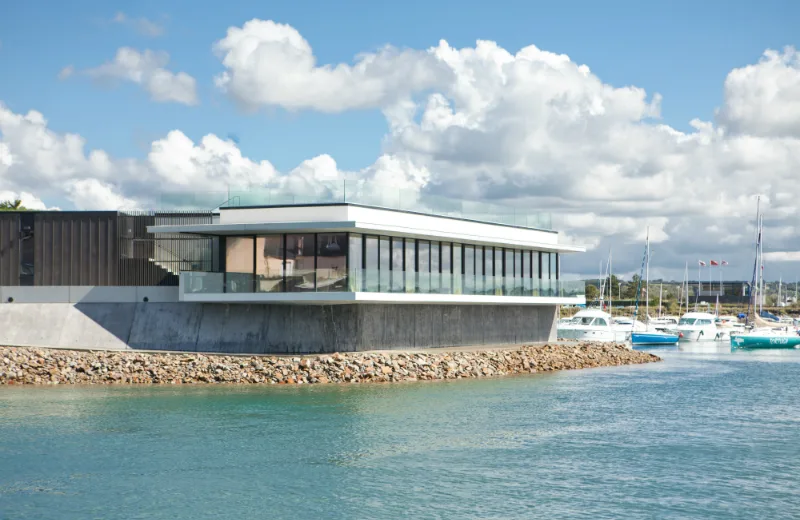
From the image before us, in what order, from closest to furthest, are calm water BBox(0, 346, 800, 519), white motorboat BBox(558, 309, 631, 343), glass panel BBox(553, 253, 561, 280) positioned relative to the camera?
calm water BBox(0, 346, 800, 519) < glass panel BBox(553, 253, 561, 280) < white motorboat BBox(558, 309, 631, 343)

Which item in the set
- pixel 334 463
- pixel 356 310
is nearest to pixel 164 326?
pixel 356 310

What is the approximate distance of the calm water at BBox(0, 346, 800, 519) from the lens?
20938mm

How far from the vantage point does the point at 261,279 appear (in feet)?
135

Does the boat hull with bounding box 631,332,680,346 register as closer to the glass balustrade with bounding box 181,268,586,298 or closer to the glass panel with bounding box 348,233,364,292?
the glass balustrade with bounding box 181,268,586,298

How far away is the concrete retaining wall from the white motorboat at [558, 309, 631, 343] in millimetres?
30502

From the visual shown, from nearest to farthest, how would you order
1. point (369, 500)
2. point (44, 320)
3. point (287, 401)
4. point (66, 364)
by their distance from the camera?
point (369, 500) → point (287, 401) → point (66, 364) → point (44, 320)

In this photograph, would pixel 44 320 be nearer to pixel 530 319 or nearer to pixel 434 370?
pixel 434 370

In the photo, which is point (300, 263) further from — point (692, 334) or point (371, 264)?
point (692, 334)

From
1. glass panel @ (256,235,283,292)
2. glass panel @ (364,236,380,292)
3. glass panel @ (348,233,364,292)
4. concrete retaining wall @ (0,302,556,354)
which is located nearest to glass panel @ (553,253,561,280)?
concrete retaining wall @ (0,302,556,354)

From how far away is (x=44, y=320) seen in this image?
43.2 metres

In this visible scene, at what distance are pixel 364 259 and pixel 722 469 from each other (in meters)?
20.4

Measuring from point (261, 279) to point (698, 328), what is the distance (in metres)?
59.2

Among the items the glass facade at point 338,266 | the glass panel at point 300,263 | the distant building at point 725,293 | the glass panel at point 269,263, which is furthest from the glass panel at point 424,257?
the distant building at point 725,293

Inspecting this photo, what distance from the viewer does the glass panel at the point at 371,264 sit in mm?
40375
